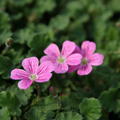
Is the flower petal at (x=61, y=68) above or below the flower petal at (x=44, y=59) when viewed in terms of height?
below

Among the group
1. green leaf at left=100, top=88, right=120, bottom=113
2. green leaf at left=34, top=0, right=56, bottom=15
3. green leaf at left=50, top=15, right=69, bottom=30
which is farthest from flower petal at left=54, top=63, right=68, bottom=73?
green leaf at left=34, top=0, right=56, bottom=15

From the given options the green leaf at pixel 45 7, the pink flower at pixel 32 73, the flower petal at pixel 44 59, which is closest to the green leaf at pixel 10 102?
the pink flower at pixel 32 73

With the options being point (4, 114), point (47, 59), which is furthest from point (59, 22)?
point (4, 114)

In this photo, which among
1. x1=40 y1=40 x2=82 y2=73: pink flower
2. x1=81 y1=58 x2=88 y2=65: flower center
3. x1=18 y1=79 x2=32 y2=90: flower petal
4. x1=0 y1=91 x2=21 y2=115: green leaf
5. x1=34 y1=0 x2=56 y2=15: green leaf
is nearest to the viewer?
x1=18 y1=79 x2=32 y2=90: flower petal

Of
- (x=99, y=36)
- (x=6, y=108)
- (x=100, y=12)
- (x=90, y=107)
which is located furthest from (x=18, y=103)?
(x=100, y=12)

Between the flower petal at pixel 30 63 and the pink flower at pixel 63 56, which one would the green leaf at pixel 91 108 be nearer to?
the pink flower at pixel 63 56

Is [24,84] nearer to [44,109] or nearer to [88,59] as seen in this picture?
[44,109]

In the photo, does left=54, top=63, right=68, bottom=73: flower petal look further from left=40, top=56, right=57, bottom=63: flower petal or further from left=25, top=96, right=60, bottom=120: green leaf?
left=25, top=96, right=60, bottom=120: green leaf
